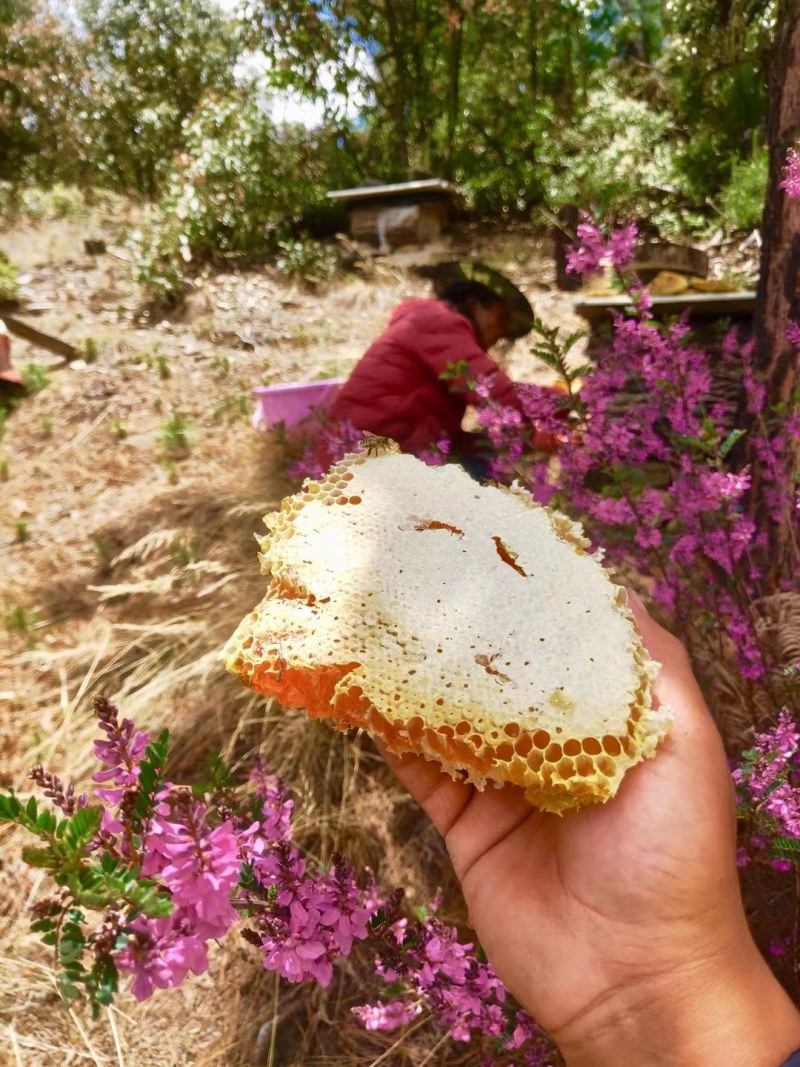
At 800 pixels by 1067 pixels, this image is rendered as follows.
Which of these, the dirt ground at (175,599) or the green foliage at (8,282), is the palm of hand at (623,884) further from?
the green foliage at (8,282)

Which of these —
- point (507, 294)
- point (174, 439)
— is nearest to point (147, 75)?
point (174, 439)

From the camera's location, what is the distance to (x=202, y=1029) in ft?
6.63

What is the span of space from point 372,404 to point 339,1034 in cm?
270

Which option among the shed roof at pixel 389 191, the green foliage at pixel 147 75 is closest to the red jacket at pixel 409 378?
the shed roof at pixel 389 191

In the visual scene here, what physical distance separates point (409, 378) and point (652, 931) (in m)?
2.99

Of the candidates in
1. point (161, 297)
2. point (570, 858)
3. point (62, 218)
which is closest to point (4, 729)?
point (570, 858)

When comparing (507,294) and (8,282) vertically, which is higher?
(8,282)

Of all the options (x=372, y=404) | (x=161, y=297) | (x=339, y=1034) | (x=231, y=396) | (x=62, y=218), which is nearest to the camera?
(x=339, y=1034)

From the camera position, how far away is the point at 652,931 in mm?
1226

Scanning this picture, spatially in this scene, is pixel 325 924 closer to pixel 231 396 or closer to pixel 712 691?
pixel 712 691

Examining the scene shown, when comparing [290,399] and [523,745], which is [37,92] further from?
[523,745]

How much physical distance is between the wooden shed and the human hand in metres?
7.91

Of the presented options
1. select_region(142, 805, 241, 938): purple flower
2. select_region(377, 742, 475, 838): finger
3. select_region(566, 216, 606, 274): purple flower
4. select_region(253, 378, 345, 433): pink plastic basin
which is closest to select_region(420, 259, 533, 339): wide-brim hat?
select_region(253, 378, 345, 433): pink plastic basin

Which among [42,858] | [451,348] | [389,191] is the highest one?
[389,191]
